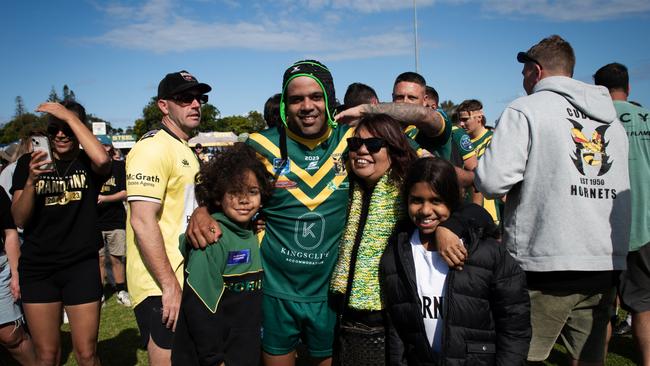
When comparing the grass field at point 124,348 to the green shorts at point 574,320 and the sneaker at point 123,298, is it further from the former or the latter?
the green shorts at point 574,320

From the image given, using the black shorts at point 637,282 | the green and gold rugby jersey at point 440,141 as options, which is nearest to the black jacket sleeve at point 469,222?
the green and gold rugby jersey at point 440,141

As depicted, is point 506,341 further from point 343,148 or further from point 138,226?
point 138,226

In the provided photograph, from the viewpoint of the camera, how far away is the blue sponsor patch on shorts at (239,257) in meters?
2.60

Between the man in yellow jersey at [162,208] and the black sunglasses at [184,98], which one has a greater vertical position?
the black sunglasses at [184,98]

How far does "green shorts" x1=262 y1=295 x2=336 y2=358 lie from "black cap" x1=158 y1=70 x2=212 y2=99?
150 centimetres

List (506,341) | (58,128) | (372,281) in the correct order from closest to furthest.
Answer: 1. (506,341)
2. (372,281)
3. (58,128)

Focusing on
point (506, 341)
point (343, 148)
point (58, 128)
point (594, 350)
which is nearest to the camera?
point (506, 341)

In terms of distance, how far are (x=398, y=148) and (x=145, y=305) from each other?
1.90 metres

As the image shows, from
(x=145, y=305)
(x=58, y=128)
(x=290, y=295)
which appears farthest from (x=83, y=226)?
(x=290, y=295)

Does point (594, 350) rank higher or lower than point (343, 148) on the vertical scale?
lower

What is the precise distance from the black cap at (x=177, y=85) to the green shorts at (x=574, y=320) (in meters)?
2.53

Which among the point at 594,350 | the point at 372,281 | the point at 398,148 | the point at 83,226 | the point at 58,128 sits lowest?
the point at 594,350

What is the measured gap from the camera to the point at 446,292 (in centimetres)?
229

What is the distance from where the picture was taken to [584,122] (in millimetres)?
2684
